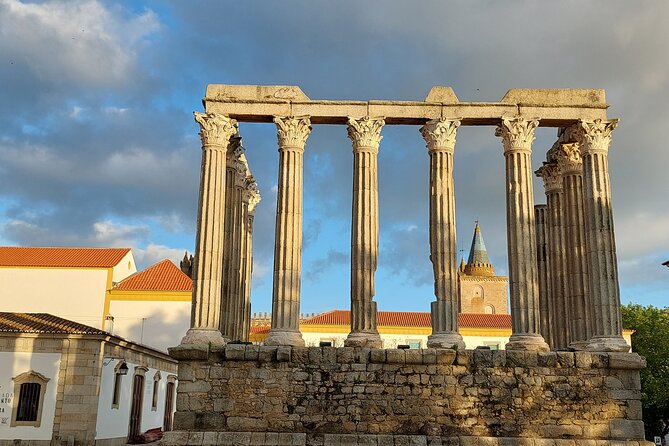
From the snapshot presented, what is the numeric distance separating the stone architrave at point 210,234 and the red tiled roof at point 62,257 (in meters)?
22.8

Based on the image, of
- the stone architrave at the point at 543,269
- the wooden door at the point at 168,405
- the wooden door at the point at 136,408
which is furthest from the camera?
the wooden door at the point at 168,405

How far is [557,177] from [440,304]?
666cm

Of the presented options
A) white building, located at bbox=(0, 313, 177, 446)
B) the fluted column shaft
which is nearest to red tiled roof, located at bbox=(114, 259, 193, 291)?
white building, located at bbox=(0, 313, 177, 446)

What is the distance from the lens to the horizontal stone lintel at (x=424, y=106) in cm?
1880

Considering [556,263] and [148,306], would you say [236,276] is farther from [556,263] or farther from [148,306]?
[148,306]

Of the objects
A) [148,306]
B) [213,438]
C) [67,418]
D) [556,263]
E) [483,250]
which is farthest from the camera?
[483,250]

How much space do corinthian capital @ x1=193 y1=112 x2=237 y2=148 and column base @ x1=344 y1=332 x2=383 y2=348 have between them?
6.49 metres

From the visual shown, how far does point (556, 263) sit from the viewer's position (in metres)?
20.6

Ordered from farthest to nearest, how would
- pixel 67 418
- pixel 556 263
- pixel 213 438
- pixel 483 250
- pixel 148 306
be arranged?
pixel 483 250 < pixel 148 306 < pixel 67 418 < pixel 556 263 < pixel 213 438

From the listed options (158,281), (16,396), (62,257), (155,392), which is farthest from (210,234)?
(62,257)

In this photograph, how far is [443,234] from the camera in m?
18.0

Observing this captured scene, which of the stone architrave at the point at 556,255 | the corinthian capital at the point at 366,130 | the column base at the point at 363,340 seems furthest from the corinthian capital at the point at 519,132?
the column base at the point at 363,340

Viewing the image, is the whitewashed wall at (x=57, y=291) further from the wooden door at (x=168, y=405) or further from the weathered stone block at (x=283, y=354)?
the weathered stone block at (x=283, y=354)

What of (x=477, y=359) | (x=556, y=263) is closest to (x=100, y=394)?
(x=477, y=359)
